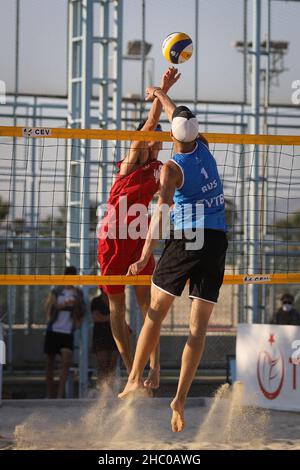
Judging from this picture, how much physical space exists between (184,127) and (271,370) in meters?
4.95

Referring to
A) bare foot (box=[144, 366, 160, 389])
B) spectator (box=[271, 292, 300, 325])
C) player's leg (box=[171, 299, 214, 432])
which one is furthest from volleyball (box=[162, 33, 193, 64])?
spectator (box=[271, 292, 300, 325])

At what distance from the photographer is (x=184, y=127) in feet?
21.9

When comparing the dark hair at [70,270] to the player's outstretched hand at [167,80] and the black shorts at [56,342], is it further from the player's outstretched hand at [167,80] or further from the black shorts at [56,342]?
the player's outstretched hand at [167,80]

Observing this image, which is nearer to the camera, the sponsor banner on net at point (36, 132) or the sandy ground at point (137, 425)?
the sponsor banner on net at point (36, 132)

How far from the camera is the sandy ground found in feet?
29.2

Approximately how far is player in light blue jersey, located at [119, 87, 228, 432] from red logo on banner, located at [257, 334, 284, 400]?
4.11m

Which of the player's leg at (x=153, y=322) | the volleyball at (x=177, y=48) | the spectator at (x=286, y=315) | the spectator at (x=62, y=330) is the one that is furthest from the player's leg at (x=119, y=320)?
the spectator at (x=286, y=315)

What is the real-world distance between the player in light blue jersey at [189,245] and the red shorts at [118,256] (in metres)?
0.69

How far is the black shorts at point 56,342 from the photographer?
451 inches

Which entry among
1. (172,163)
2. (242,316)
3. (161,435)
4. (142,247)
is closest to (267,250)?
(242,316)

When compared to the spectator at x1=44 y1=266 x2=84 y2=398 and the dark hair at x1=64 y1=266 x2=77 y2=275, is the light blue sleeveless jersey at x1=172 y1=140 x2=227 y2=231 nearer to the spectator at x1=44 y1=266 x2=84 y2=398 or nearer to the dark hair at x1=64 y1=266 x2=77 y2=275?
the dark hair at x1=64 y1=266 x2=77 y2=275

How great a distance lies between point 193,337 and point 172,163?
1263 mm

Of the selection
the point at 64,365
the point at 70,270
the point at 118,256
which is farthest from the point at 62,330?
the point at 118,256
